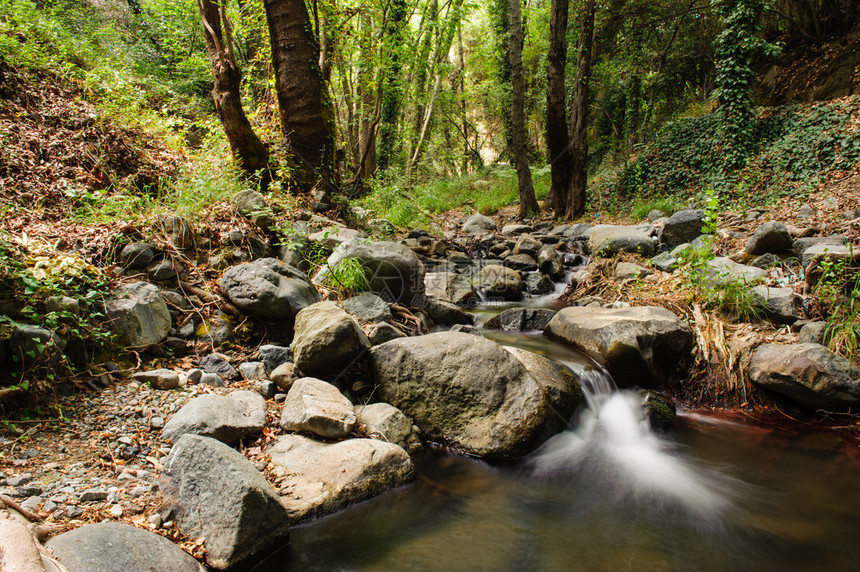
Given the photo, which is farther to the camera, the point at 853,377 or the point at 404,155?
the point at 404,155

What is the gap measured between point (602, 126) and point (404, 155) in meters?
9.52

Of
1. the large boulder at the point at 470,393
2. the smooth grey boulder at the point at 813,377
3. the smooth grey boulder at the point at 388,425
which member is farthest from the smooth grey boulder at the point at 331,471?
the smooth grey boulder at the point at 813,377

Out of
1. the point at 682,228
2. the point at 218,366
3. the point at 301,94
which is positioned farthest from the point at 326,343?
the point at 682,228

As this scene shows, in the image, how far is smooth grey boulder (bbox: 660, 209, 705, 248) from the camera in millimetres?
7426

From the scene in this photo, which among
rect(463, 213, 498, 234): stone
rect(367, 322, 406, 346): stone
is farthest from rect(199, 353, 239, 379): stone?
rect(463, 213, 498, 234): stone

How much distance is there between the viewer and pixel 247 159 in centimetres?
618

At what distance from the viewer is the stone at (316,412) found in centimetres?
303

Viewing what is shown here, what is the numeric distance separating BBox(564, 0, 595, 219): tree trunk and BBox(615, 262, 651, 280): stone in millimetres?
5779

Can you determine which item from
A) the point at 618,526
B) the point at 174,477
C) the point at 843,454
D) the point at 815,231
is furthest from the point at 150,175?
the point at 815,231

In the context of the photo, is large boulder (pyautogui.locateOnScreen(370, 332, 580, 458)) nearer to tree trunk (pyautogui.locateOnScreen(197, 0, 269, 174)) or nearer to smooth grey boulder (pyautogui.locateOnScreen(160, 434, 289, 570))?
smooth grey boulder (pyautogui.locateOnScreen(160, 434, 289, 570))

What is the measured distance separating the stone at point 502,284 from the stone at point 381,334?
11.1 feet

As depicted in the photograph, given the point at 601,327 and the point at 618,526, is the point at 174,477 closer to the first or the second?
the point at 618,526

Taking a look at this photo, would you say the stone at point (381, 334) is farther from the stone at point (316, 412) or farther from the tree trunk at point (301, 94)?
the tree trunk at point (301, 94)

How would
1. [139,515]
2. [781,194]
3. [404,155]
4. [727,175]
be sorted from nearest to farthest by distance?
[139,515] < [781,194] < [727,175] < [404,155]
